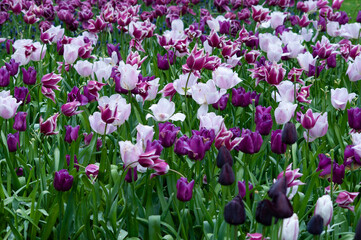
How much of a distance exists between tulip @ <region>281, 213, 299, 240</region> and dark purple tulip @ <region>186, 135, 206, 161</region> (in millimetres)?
603

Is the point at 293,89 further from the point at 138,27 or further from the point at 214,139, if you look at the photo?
the point at 138,27

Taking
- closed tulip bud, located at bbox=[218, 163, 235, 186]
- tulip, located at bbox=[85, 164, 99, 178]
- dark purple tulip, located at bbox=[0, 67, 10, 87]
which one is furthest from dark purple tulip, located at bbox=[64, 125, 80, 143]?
closed tulip bud, located at bbox=[218, 163, 235, 186]

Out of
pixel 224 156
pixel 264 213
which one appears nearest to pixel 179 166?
pixel 224 156

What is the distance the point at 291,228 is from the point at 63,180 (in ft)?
3.10

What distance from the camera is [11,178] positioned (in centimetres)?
277

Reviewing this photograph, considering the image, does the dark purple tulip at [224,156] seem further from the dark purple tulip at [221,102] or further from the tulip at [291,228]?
the dark purple tulip at [221,102]

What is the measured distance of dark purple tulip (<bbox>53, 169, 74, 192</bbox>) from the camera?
224 cm

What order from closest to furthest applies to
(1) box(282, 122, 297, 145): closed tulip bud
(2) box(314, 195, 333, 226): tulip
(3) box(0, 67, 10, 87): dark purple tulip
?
(2) box(314, 195, 333, 226): tulip → (1) box(282, 122, 297, 145): closed tulip bud → (3) box(0, 67, 10, 87): dark purple tulip

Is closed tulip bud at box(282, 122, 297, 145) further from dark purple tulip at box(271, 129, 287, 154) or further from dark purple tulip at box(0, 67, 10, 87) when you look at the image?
dark purple tulip at box(0, 67, 10, 87)

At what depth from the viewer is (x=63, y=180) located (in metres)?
2.25

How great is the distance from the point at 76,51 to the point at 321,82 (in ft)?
5.99

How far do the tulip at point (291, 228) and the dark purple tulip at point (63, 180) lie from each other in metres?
0.90

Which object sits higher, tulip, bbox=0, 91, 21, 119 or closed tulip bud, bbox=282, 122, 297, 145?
closed tulip bud, bbox=282, 122, 297, 145

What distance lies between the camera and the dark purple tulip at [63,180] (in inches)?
88.0
